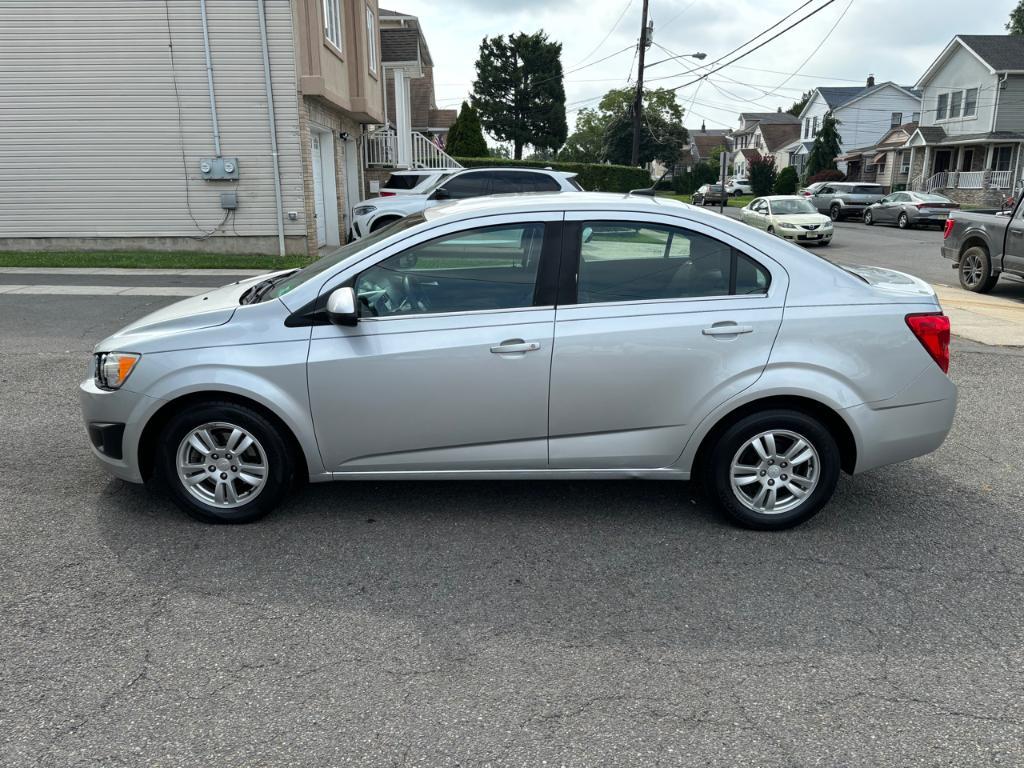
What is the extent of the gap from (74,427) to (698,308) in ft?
14.9

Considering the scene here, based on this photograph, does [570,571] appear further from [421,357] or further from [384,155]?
[384,155]

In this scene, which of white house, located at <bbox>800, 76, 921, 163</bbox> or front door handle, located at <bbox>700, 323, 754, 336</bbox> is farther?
white house, located at <bbox>800, 76, 921, 163</bbox>

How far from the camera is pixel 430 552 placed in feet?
13.4

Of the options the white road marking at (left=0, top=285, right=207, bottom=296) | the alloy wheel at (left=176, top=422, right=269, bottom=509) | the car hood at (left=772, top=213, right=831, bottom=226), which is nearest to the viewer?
the alloy wheel at (left=176, top=422, right=269, bottom=509)

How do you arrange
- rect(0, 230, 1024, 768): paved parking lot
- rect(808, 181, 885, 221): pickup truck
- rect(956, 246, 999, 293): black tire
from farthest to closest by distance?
rect(808, 181, 885, 221): pickup truck < rect(956, 246, 999, 293): black tire < rect(0, 230, 1024, 768): paved parking lot

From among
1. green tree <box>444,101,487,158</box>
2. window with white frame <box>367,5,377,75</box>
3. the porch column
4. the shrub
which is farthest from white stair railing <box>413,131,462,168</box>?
the shrub

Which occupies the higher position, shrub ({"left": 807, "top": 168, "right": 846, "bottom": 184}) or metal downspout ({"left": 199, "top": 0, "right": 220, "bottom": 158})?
metal downspout ({"left": 199, "top": 0, "right": 220, "bottom": 158})

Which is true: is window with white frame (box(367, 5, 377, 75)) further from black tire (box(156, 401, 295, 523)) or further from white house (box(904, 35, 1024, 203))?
white house (box(904, 35, 1024, 203))

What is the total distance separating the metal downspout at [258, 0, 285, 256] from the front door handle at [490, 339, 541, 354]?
13.0 m

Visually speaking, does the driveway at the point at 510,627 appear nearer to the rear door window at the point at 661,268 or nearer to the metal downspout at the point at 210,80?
the rear door window at the point at 661,268

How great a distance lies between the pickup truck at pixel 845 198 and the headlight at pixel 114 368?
3576 cm

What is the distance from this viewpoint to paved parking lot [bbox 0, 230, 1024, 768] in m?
2.77

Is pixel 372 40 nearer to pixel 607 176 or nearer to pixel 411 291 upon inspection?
pixel 607 176

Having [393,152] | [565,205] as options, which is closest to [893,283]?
[565,205]
